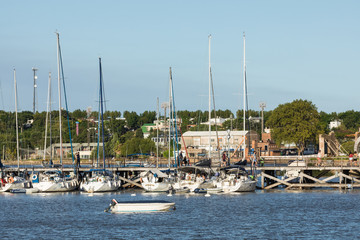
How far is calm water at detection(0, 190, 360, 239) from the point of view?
4612 centimetres

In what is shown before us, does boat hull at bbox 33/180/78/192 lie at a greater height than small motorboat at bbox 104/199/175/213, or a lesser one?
greater

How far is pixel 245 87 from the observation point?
85.6m

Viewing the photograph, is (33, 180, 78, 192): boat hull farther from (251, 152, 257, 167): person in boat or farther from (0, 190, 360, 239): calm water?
(251, 152, 257, 167): person in boat

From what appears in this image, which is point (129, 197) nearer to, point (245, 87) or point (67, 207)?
point (67, 207)

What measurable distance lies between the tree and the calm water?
259 feet

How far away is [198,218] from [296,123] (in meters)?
101

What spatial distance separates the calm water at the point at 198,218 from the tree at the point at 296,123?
78.8 m

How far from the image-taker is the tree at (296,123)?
150875 mm

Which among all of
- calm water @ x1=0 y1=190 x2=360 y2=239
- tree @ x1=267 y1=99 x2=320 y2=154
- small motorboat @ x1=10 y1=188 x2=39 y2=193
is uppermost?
tree @ x1=267 y1=99 x2=320 y2=154

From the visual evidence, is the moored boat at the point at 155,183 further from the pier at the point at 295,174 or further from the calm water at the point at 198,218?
the calm water at the point at 198,218

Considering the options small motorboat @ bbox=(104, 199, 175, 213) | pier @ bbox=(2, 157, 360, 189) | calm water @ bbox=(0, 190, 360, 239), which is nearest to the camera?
calm water @ bbox=(0, 190, 360, 239)

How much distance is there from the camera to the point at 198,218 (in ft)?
177

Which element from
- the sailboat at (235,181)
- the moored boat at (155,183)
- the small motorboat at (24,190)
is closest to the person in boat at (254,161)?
the sailboat at (235,181)

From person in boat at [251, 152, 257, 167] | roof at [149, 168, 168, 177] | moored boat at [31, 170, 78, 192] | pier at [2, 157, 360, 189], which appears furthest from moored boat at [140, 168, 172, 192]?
person in boat at [251, 152, 257, 167]
